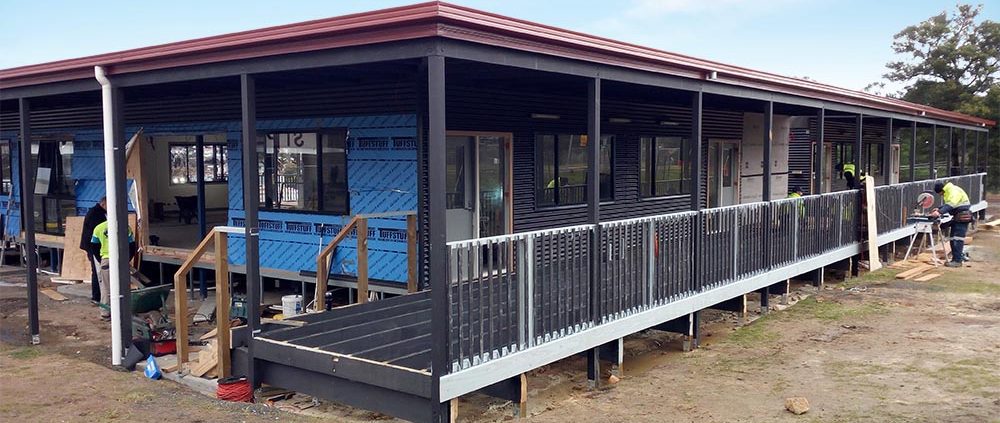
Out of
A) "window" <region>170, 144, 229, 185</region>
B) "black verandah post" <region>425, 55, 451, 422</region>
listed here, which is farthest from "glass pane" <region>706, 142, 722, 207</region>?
"black verandah post" <region>425, 55, 451, 422</region>

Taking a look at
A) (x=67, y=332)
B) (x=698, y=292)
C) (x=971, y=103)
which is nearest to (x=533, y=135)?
(x=698, y=292)

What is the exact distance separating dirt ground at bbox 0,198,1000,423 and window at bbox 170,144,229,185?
6539 millimetres

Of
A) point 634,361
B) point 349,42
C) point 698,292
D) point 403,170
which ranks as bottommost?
point 634,361

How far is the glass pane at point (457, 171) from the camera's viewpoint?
986 centimetres

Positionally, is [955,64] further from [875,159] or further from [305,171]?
[305,171]

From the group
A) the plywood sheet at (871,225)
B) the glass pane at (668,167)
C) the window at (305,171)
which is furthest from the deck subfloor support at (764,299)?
the window at (305,171)

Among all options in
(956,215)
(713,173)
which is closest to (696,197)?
(713,173)

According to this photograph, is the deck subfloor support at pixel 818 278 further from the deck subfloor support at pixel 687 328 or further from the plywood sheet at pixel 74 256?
the plywood sheet at pixel 74 256

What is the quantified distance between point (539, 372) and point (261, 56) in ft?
12.4

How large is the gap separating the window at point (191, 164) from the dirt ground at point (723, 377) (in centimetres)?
654

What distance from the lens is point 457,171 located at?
998cm

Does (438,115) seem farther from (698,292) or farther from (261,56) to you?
(698,292)

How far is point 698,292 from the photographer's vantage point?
8.45 m

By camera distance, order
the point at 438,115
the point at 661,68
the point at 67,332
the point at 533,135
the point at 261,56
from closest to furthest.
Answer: the point at 438,115 → the point at 261,56 → the point at 661,68 → the point at 67,332 → the point at 533,135
